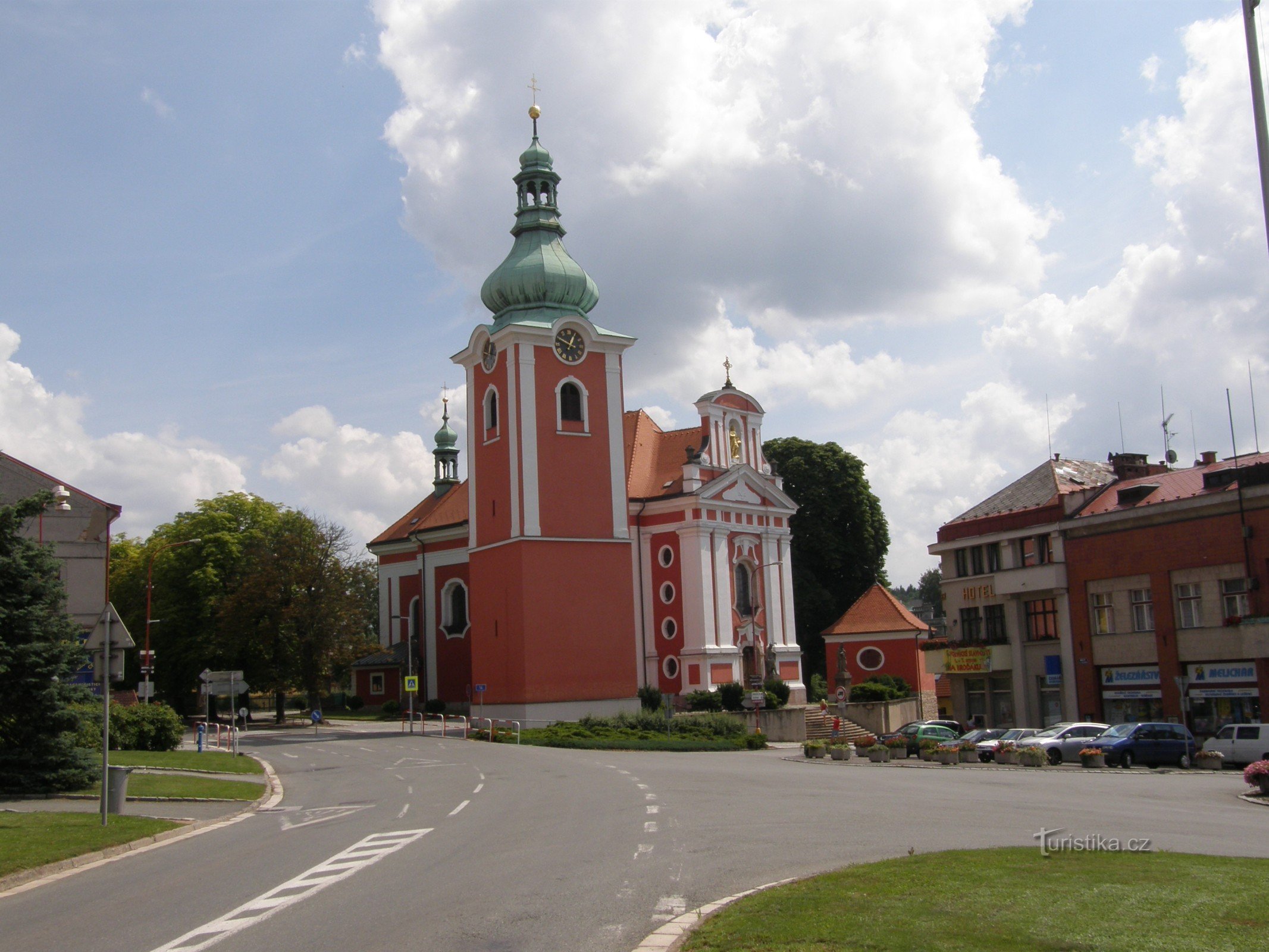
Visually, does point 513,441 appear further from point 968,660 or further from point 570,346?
point 968,660

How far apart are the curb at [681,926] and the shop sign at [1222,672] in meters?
30.1

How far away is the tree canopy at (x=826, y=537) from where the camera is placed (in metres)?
68.0

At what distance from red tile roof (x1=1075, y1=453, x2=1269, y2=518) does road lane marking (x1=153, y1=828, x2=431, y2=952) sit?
3091 cm

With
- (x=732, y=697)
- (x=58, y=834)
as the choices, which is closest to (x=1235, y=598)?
(x=732, y=697)

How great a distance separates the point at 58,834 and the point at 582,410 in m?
36.7

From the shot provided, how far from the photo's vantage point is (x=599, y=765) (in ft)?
96.4

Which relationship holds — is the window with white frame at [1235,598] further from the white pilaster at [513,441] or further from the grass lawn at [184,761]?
the grass lawn at [184,761]

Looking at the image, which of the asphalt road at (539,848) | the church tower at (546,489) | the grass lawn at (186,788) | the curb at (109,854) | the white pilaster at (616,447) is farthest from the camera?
the white pilaster at (616,447)

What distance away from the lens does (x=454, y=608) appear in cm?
6119

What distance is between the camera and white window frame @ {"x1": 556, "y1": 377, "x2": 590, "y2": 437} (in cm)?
4959

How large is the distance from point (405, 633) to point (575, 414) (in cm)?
2080

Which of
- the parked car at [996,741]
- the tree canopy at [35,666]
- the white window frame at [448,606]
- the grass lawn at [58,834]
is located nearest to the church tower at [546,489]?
the white window frame at [448,606]

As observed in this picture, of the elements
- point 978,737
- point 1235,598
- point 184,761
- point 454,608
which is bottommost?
point 978,737

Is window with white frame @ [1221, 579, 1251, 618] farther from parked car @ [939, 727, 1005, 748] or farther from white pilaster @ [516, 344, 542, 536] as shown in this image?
white pilaster @ [516, 344, 542, 536]
